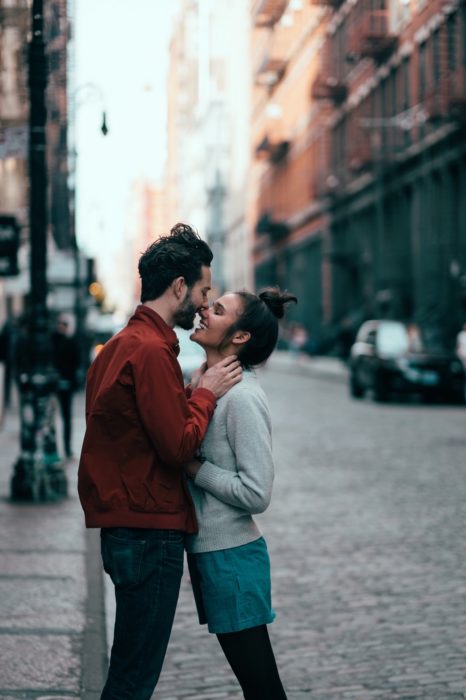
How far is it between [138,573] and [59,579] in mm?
4096

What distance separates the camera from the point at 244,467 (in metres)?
3.97

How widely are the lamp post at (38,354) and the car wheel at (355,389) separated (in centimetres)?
1816

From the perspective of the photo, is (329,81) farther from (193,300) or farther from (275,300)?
(193,300)

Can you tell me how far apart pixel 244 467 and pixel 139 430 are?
13.9 inches

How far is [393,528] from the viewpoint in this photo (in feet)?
33.4

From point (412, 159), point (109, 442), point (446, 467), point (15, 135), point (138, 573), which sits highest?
point (412, 159)

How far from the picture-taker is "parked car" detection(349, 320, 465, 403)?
26562 mm

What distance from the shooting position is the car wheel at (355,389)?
2930 cm

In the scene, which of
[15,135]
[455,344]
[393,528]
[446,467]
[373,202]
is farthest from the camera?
[373,202]

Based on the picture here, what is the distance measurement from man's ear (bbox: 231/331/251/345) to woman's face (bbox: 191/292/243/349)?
0.11 feet

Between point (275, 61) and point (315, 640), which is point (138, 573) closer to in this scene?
point (315, 640)

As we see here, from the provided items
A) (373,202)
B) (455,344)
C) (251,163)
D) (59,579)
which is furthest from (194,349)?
(251,163)

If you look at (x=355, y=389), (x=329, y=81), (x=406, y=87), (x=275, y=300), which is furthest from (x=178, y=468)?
(x=329, y=81)

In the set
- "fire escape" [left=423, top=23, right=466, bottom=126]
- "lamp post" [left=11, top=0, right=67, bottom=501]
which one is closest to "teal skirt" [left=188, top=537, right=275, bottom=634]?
"lamp post" [left=11, top=0, right=67, bottom=501]
